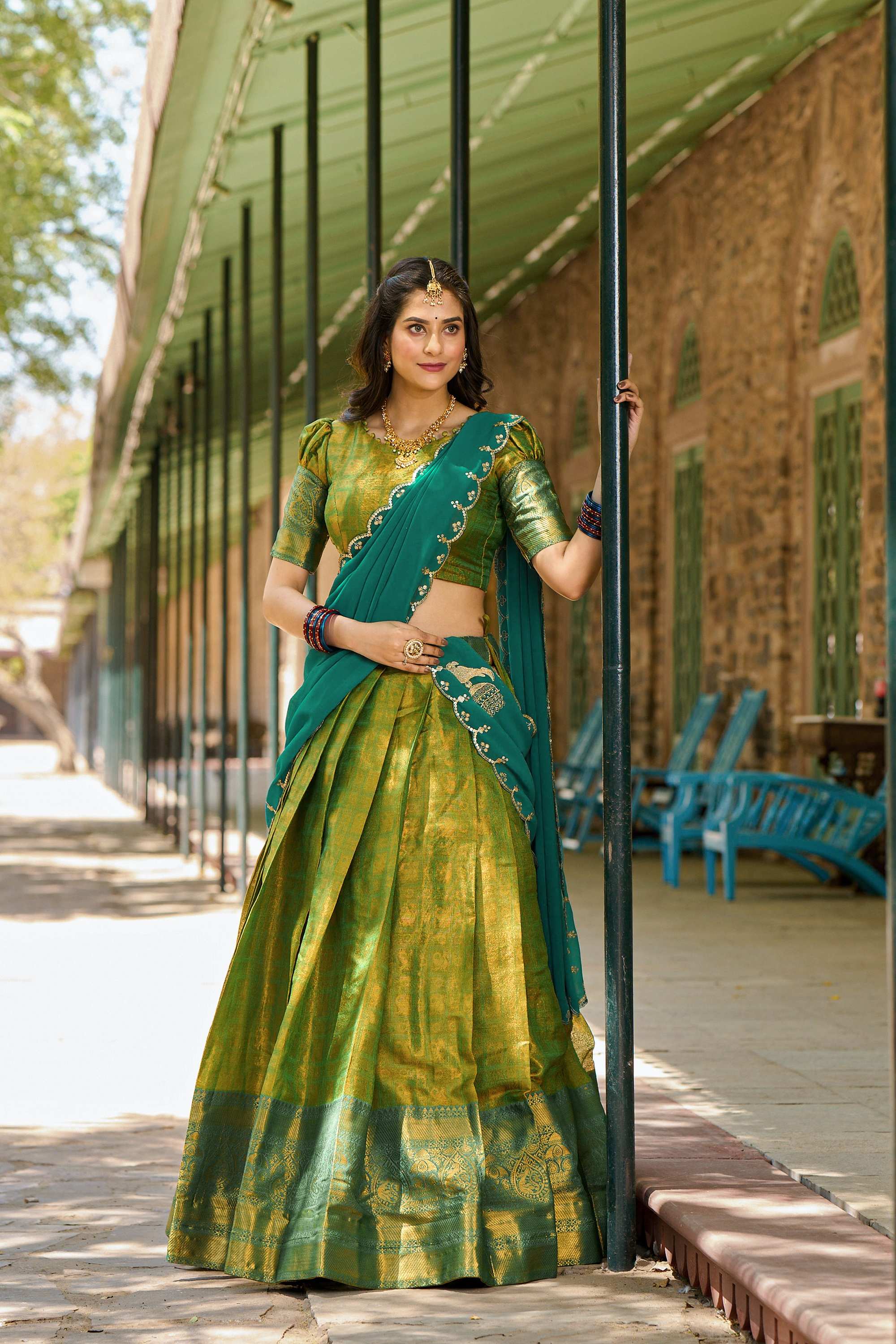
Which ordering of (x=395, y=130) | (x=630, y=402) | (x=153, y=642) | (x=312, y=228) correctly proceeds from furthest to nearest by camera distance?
(x=153, y=642)
(x=395, y=130)
(x=312, y=228)
(x=630, y=402)

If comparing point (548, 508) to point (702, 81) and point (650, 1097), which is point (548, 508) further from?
point (702, 81)

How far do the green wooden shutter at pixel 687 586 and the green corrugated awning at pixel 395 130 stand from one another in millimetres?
1947

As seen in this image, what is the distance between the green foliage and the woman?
1337 cm

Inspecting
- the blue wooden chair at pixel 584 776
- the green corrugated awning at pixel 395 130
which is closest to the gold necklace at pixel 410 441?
the green corrugated awning at pixel 395 130

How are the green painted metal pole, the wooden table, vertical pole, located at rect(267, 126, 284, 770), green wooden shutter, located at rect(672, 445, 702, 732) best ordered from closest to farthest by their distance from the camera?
vertical pole, located at rect(267, 126, 284, 770)
the wooden table
the green painted metal pole
green wooden shutter, located at rect(672, 445, 702, 732)

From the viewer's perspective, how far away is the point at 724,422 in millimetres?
11648

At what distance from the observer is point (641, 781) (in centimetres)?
1126

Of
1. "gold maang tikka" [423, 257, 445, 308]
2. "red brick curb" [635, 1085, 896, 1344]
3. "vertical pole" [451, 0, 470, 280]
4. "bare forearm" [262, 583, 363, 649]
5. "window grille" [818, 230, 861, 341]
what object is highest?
"window grille" [818, 230, 861, 341]

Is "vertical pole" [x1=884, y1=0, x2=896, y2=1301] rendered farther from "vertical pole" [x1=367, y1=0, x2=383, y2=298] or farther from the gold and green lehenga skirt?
"vertical pole" [x1=367, y1=0, x2=383, y2=298]

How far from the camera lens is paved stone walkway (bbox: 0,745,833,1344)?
2.75 meters

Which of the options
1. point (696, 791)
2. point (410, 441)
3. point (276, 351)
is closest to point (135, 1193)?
point (410, 441)

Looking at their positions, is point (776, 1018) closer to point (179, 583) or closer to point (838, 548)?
point (838, 548)

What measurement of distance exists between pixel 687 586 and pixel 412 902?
9757 mm

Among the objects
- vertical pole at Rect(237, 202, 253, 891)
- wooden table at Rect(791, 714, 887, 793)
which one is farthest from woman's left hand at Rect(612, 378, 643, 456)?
wooden table at Rect(791, 714, 887, 793)
